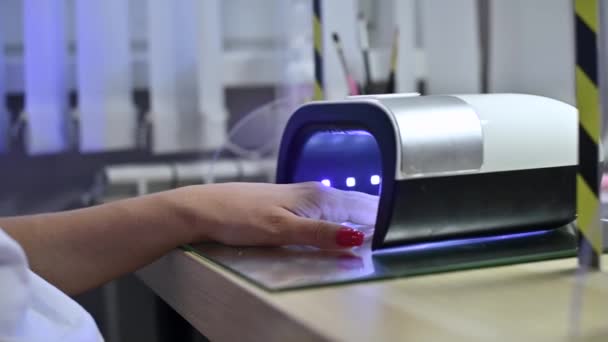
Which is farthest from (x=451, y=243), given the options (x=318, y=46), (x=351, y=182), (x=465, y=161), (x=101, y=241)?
(x=318, y=46)

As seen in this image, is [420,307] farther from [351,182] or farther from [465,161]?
[351,182]

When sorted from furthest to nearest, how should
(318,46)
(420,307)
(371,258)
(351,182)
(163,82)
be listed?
(163,82), (318,46), (351,182), (371,258), (420,307)

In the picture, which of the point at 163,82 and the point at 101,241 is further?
the point at 163,82

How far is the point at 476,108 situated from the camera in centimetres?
67

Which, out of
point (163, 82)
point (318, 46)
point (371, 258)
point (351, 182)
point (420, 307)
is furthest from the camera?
point (163, 82)

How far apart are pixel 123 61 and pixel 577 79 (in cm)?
103

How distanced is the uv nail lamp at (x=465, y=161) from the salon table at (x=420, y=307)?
0.09 m

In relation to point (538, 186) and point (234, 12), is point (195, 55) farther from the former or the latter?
point (538, 186)

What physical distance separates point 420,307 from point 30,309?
0.25 m

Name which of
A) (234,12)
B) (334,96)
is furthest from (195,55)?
(334,96)

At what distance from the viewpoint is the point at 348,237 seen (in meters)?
0.63

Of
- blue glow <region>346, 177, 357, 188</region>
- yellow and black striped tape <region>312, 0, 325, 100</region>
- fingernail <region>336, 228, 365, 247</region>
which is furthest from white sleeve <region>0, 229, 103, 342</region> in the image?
yellow and black striped tape <region>312, 0, 325, 100</region>

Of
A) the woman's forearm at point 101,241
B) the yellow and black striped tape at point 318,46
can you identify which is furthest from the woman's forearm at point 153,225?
the yellow and black striped tape at point 318,46

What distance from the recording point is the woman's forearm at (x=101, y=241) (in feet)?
2.26
